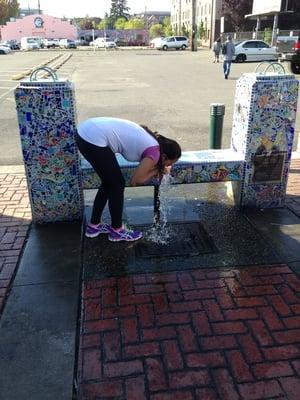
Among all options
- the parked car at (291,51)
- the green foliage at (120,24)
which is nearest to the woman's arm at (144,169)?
the parked car at (291,51)

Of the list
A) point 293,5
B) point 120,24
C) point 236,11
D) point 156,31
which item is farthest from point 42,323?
point 120,24

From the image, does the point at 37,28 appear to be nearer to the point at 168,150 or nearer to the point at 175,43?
the point at 175,43

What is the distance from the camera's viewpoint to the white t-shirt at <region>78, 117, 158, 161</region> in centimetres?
343

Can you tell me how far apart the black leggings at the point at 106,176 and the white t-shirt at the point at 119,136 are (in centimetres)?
6

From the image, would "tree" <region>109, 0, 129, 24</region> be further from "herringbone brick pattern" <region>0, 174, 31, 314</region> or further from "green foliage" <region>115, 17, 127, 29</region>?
"herringbone brick pattern" <region>0, 174, 31, 314</region>

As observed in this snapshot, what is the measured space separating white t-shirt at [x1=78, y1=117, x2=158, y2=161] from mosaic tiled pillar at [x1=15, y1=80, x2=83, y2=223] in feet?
1.86

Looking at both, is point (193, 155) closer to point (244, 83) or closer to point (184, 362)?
point (244, 83)

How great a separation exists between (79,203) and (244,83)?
6.83 ft

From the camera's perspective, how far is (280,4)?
110 feet

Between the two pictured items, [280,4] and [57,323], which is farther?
[280,4]

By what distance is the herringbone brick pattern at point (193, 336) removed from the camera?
2.44 metres

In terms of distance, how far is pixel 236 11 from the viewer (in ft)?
155

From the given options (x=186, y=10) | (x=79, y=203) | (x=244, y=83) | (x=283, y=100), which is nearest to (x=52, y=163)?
(x=79, y=203)

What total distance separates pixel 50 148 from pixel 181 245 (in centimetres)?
153
